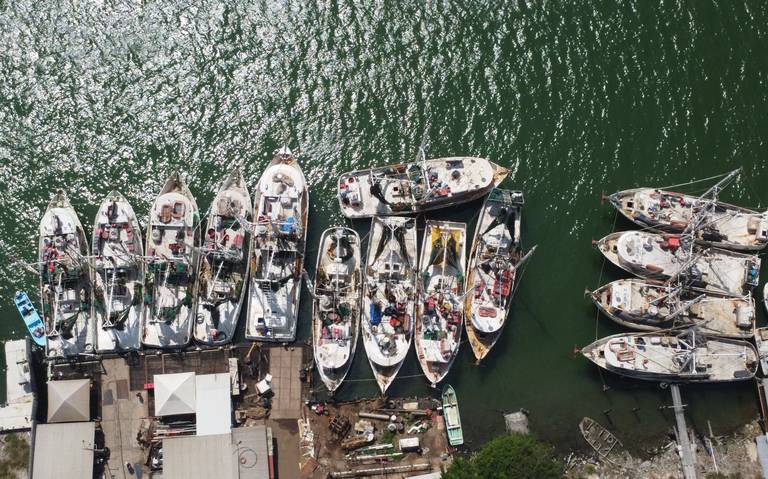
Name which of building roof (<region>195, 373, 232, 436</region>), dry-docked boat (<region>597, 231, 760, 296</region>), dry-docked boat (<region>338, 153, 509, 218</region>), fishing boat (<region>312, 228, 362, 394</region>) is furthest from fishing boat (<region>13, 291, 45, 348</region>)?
dry-docked boat (<region>597, 231, 760, 296</region>)

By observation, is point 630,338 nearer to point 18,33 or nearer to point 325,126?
point 325,126

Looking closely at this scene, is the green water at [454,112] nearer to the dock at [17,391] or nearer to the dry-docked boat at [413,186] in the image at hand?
the dry-docked boat at [413,186]

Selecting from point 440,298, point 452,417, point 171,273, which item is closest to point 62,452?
point 171,273

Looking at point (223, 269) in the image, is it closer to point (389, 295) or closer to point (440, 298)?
point (389, 295)

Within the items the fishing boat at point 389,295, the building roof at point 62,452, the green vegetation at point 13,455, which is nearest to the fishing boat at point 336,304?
the fishing boat at point 389,295

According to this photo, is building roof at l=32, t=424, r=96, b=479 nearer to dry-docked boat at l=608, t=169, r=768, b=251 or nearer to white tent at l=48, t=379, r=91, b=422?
white tent at l=48, t=379, r=91, b=422

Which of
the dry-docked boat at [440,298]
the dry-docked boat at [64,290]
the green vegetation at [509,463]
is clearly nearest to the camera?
the green vegetation at [509,463]

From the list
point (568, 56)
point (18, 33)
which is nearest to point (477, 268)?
point (568, 56)
